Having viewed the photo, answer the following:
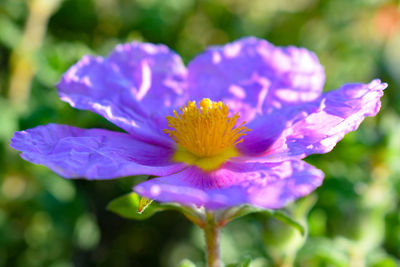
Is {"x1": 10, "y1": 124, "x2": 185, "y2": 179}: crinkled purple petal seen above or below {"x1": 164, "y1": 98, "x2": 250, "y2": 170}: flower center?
below

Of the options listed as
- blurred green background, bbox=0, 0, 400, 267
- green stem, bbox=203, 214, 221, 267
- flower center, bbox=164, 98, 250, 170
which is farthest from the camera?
blurred green background, bbox=0, 0, 400, 267

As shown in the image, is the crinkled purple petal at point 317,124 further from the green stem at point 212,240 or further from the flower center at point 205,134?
the green stem at point 212,240

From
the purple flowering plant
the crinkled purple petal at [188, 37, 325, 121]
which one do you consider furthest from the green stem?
the crinkled purple petal at [188, 37, 325, 121]

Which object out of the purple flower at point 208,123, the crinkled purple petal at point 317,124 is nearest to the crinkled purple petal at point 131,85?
the purple flower at point 208,123

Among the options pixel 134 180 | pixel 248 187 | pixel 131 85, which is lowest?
pixel 248 187

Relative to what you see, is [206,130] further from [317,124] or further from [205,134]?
[317,124]

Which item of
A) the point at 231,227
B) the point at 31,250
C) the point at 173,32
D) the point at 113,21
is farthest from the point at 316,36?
the point at 31,250

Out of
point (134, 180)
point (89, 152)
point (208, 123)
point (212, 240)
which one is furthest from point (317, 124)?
point (134, 180)

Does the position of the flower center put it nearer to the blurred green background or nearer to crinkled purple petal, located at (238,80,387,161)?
crinkled purple petal, located at (238,80,387,161)
